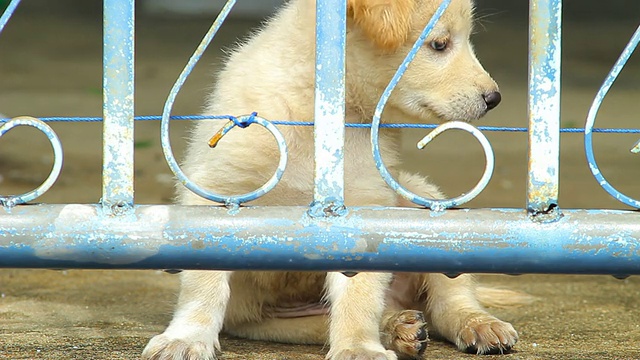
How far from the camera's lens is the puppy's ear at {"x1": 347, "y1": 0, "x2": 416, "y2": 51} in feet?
8.86

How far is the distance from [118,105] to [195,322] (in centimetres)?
89

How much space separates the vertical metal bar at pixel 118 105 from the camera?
183 cm

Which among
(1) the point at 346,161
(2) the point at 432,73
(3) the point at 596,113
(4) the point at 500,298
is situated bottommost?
(4) the point at 500,298

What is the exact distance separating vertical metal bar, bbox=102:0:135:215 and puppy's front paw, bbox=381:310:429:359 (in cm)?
Result: 96

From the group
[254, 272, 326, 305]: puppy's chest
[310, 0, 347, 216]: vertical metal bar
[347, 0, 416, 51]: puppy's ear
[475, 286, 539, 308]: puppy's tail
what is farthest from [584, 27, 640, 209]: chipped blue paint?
[475, 286, 539, 308]: puppy's tail

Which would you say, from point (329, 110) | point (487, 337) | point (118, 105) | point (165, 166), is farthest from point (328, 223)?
point (165, 166)

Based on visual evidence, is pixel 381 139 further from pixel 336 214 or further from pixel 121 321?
pixel 336 214

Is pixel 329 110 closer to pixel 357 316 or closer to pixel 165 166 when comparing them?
pixel 357 316

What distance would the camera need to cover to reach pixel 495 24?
1277cm

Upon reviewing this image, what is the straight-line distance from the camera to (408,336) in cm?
252

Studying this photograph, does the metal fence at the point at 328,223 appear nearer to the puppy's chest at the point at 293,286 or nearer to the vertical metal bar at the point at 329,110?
the vertical metal bar at the point at 329,110

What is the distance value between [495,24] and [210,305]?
10717 mm

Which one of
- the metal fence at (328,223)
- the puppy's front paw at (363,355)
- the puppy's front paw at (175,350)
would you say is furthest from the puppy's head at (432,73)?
the metal fence at (328,223)

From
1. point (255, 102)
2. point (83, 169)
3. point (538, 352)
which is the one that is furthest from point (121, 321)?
point (83, 169)
